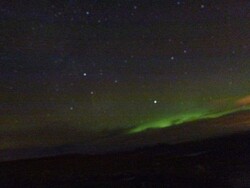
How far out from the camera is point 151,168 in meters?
10.2

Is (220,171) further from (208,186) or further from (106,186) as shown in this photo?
(106,186)

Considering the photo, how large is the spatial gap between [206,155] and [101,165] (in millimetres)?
1697

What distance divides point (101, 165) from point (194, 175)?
1622 mm

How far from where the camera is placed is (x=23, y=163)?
426 inches

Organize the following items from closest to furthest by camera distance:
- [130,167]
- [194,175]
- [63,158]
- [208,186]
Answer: [208,186] < [194,175] < [130,167] < [63,158]

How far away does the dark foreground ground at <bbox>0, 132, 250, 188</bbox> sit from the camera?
947 cm

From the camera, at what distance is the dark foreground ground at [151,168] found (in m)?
9.47

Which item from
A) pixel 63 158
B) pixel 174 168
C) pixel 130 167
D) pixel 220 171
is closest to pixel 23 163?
pixel 63 158

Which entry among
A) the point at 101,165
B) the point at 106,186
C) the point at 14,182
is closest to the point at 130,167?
the point at 101,165

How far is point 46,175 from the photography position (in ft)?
33.5

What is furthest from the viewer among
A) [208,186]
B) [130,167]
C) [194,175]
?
[130,167]

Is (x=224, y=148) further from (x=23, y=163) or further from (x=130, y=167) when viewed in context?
(x=23, y=163)

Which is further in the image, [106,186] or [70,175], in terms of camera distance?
[70,175]

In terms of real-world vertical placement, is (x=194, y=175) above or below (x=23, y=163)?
below
